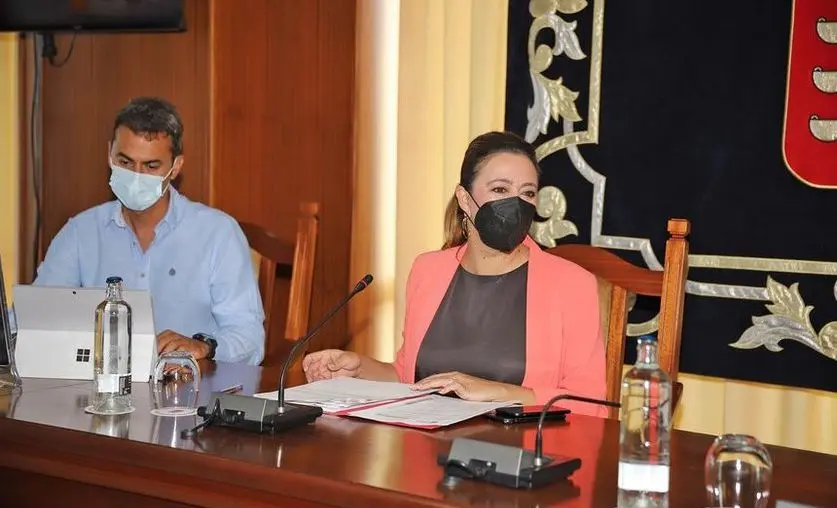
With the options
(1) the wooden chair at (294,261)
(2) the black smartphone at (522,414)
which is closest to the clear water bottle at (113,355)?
(2) the black smartphone at (522,414)

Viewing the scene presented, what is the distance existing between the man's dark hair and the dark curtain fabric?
1119 mm

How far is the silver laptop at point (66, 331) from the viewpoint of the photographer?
2133 millimetres

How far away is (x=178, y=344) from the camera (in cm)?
235

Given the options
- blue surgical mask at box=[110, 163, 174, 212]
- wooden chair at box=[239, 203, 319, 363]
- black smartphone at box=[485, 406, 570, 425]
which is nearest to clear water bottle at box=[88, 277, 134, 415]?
black smartphone at box=[485, 406, 570, 425]

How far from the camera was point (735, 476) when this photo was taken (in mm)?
1288

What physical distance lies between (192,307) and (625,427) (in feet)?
5.56

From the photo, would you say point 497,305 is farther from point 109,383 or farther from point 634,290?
point 109,383

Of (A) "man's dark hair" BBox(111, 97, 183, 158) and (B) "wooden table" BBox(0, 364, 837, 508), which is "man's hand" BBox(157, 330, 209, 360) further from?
(A) "man's dark hair" BBox(111, 97, 183, 158)

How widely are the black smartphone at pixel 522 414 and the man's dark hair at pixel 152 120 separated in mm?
1418

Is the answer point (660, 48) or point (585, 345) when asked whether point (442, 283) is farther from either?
point (660, 48)

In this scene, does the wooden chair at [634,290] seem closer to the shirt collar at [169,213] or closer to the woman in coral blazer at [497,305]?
the woman in coral blazer at [497,305]

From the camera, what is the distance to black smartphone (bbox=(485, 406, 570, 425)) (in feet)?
5.87

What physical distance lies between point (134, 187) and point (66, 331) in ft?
2.27

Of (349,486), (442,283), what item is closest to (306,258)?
(442,283)
